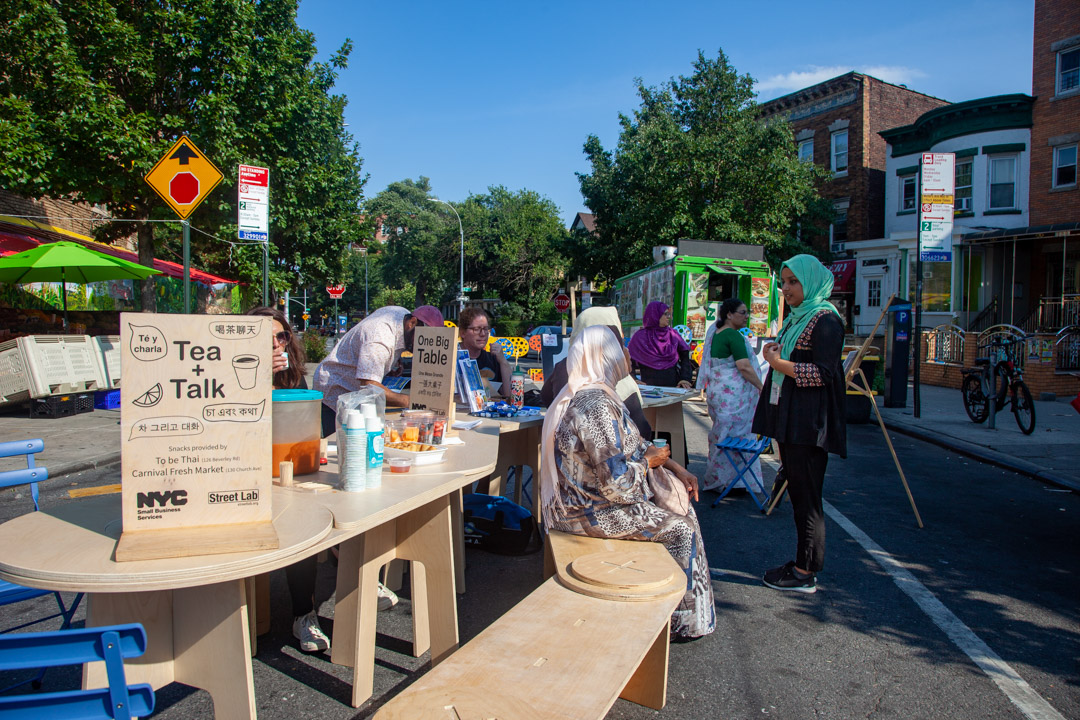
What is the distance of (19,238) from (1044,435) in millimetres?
18826

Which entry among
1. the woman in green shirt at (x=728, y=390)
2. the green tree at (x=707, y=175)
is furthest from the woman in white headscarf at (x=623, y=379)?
the green tree at (x=707, y=175)

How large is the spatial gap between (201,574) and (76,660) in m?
0.32

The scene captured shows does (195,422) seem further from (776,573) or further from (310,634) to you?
(776,573)

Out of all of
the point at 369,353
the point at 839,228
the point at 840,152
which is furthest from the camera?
the point at 839,228

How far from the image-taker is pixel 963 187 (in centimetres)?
2488

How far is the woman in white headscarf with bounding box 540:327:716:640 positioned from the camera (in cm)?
317

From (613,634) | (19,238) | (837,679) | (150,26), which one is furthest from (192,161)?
(19,238)

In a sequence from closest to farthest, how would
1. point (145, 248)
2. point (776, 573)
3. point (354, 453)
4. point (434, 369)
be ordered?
point (354, 453)
point (434, 369)
point (776, 573)
point (145, 248)

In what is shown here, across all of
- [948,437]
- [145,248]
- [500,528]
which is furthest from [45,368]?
[948,437]

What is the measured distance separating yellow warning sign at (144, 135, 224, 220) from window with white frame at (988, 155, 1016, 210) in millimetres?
26151

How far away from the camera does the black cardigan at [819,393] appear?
3936 mm

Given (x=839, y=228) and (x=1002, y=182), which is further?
(x=839, y=228)

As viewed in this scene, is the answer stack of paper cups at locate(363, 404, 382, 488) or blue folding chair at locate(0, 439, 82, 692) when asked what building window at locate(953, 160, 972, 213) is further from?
blue folding chair at locate(0, 439, 82, 692)

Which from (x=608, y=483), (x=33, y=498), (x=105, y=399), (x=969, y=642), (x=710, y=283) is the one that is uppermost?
(x=710, y=283)
